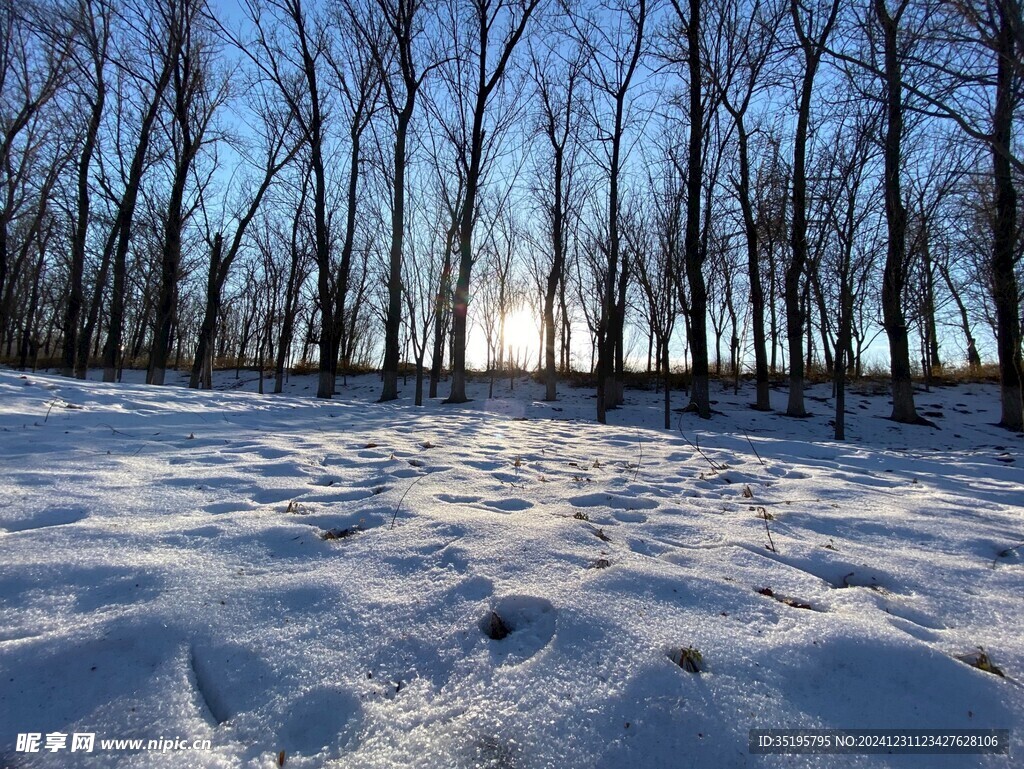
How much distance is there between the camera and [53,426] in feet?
13.0

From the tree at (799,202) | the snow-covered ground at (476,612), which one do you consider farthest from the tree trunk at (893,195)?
the snow-covered ground at (476,612)

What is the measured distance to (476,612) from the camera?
1.67 meters

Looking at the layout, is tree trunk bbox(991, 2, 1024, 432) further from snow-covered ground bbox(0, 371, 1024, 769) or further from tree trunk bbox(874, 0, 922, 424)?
snow-covered ground bbox(0, 371, 1024, 769)

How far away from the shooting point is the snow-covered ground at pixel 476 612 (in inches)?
45.6

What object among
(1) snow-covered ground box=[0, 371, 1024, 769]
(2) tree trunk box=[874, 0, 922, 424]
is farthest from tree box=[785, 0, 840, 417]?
(1) snow-covered ground box=[0, 371, 1024, 769]

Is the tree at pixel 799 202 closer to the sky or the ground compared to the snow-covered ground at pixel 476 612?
closer to the sky

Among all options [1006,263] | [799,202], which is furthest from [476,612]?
[1006,263]

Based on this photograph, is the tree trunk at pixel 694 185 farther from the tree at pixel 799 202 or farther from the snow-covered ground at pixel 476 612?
the snow-covered ground at pixel 476 612

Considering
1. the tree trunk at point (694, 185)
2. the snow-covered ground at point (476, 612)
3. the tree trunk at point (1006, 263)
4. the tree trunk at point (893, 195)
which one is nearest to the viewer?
the snow-covered ground at point (476, 612)

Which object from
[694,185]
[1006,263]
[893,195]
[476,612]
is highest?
[694,185]

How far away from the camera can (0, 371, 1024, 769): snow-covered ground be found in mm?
1159

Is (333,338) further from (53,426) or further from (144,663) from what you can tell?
(144,663)

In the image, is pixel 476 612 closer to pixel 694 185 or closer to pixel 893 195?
pixel 893 195

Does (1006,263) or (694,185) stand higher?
(694,185)
